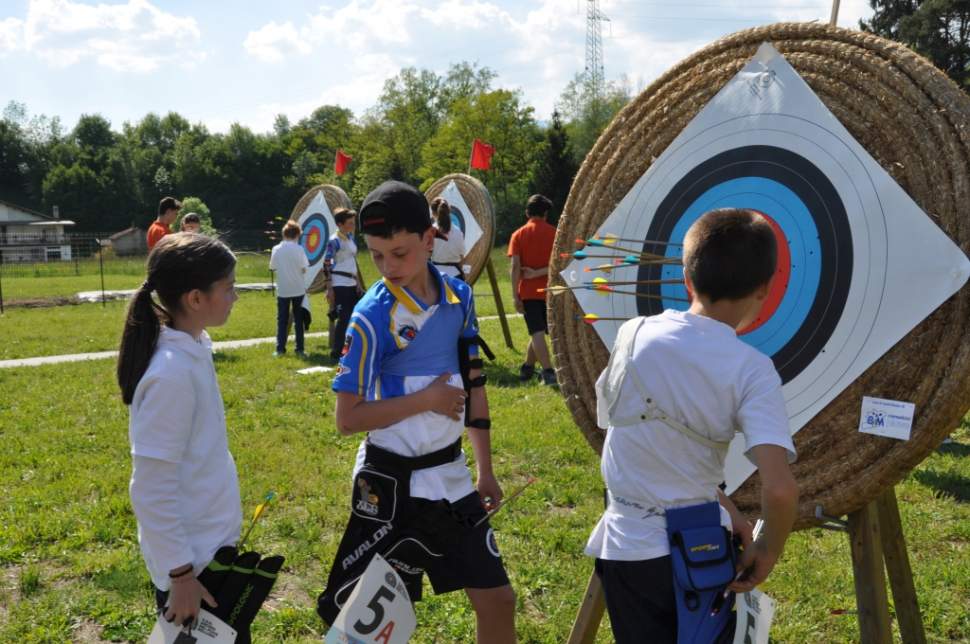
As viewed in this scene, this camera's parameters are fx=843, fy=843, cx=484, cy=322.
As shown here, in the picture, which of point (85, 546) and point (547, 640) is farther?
point (85, 546)

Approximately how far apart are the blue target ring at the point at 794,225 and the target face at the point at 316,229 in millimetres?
10081

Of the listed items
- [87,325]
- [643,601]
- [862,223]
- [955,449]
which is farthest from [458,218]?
[643,601]

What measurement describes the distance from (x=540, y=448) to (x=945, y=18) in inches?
1400

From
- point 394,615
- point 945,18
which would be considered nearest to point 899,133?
point 394,615

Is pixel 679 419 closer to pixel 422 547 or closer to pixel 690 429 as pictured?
pixel 690 429

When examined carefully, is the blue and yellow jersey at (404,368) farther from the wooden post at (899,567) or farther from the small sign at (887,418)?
the wooden post at (899,567)

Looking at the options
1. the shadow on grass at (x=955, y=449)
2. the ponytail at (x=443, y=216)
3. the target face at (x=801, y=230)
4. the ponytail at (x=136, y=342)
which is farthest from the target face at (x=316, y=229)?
the ponytail at (x=136, y=342)

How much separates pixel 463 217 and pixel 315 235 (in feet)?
10.6

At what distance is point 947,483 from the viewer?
196 inches

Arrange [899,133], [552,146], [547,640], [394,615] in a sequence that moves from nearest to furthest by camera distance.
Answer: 1. [394,615]
2. [899,133]
3. [547,640]
4. [552,146]

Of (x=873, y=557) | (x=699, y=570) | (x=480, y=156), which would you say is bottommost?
(x=873, y=557)

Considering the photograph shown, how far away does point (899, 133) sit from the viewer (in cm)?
253

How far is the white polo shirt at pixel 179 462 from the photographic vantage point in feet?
6.60

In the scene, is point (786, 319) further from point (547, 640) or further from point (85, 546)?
point (85, 546)
